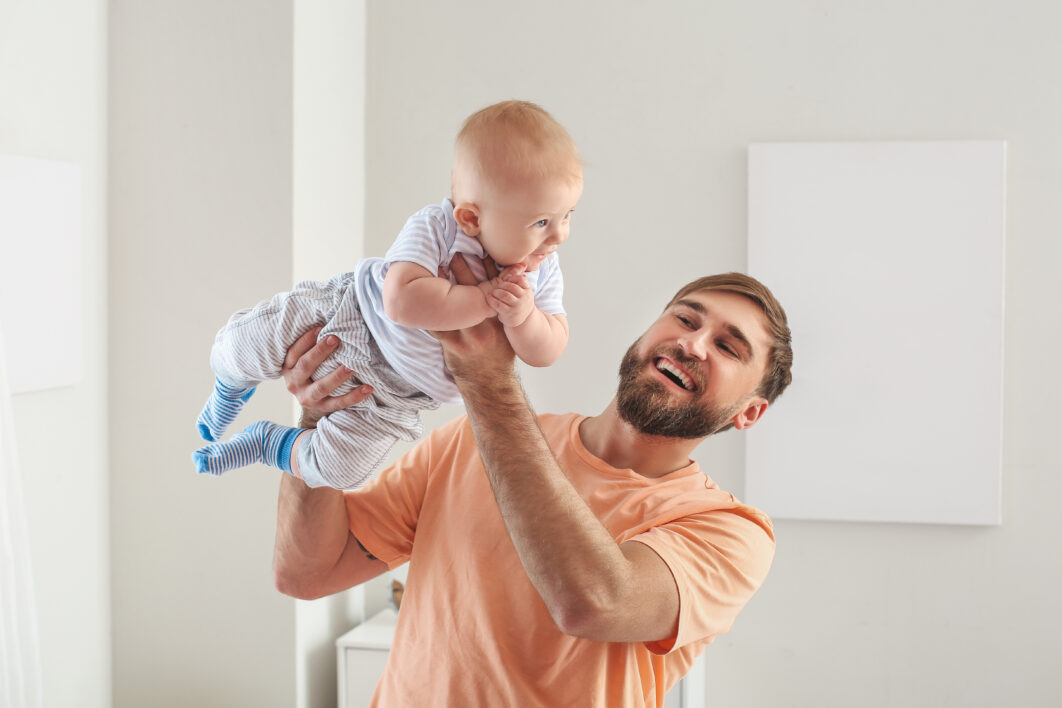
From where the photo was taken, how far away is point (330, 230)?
9.37 feet

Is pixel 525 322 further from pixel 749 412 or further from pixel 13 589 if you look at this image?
pixel 13 589

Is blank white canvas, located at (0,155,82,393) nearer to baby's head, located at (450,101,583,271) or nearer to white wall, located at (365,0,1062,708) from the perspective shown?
white wall, located at (365,0,1062,708)

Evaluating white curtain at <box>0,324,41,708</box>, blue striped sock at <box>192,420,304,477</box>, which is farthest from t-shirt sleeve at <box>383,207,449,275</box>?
white curtain at <box>0,324,41,708</box>

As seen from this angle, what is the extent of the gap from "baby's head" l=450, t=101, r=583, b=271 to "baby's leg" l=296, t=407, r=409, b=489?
16.2 inches

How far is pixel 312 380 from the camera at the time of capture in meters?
1.44

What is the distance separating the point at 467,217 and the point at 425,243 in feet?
0.24

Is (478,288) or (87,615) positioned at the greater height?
(478,288)

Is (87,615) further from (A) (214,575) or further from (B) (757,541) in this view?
(B) (757,541)

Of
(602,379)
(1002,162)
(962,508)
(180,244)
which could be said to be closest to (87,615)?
(180,244)

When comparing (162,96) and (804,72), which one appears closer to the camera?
(162,96)

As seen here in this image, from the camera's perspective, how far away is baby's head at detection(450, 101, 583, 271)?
1128mm

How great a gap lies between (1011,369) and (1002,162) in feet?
2.13

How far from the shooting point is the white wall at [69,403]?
231cm

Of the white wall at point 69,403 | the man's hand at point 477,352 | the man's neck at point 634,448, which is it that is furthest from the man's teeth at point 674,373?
the white wall at point 69,403
